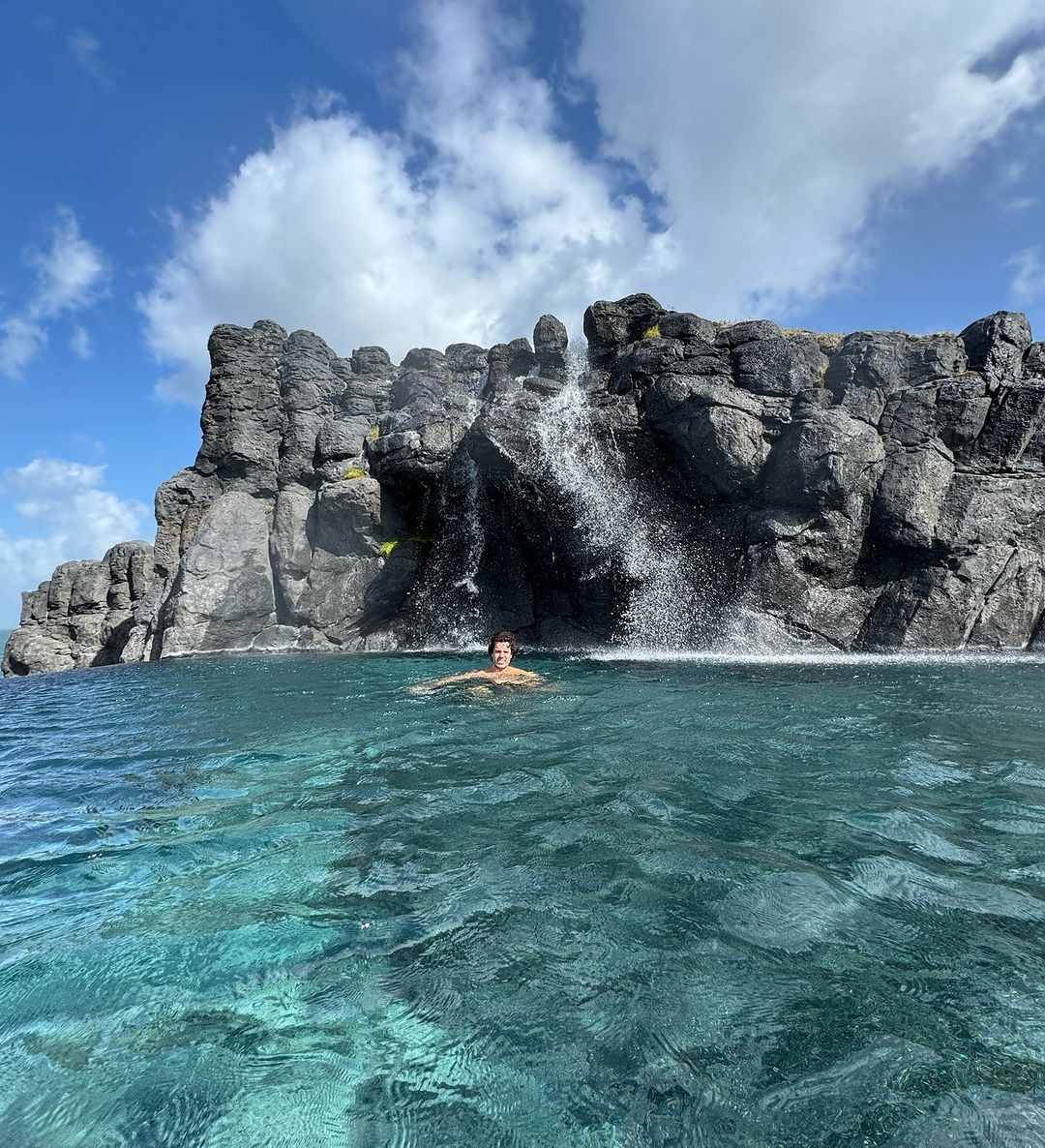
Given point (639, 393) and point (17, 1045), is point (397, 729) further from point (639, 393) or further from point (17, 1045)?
point (639, 393)

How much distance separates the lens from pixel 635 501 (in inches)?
901

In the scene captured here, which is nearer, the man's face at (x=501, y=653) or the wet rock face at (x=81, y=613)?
the man's face at (x=501, y=653)

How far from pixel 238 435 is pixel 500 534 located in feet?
45.2

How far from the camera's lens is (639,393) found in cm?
2341

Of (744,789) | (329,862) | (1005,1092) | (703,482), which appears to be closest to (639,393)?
(703,482)

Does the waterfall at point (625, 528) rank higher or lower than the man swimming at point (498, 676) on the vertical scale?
higher

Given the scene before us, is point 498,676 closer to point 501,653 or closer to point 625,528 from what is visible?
point 501,653

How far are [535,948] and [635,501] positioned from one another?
66.8ft

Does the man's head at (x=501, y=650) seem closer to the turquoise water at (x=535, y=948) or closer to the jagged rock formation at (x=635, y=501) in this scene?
the turquoise water at (x=535, y=948)

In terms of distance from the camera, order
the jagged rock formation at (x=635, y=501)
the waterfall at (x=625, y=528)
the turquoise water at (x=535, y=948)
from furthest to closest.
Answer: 1. the waterfall at (x=625, y=528)
2. the jagged rock formation at (x=635, y=501)
3. the turquoise water at (x=535, y=948)

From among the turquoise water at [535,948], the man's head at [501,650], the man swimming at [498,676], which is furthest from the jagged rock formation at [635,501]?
the turquoise water at [535,948]

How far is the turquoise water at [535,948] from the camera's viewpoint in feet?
7.96

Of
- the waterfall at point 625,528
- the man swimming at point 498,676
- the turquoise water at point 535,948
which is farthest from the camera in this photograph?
the waterfall at point 625,528

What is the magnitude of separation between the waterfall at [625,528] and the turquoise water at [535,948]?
13870 mm
